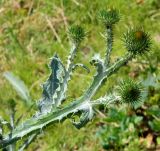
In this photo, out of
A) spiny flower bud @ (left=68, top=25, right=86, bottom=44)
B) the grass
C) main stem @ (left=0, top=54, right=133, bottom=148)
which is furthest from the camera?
the grass

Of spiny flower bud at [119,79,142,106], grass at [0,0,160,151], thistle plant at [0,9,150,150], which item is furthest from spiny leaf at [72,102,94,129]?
grass at [0,0,160,151]

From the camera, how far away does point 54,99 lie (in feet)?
6.39

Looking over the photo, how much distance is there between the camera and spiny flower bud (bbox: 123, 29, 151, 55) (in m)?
1.84

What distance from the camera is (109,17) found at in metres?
1.94

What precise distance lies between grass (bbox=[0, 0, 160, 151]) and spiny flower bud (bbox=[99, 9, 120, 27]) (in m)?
1.44

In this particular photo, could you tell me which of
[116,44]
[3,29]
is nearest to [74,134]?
[116,44]

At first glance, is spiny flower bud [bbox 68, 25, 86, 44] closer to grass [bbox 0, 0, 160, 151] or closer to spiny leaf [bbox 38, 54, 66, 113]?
spiny leaf [bbox 38, 54, 66, 113]

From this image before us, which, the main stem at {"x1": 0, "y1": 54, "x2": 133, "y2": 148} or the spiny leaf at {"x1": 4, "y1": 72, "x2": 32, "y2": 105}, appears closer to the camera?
the main stem at {"x1": 0, "y1": 54, "x2": 133, "y2": 148}

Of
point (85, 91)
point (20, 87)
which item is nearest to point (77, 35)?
point (85, 91)

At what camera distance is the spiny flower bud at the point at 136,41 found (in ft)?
6.05

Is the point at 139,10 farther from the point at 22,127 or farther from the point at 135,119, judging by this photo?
the point at 22,127

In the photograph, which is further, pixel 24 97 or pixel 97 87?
pixel 24 97

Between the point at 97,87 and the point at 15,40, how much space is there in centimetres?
222

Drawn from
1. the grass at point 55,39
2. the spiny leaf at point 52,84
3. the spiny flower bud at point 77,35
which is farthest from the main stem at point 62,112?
the grass at point 55,39
